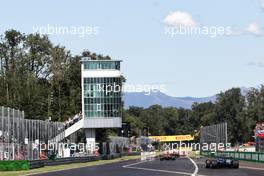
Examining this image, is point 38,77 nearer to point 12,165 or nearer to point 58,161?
point 58,161

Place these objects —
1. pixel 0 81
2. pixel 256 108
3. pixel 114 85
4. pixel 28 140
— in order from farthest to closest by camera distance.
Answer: pixel 256 108 → pixel 0 81 → pixel 114 85 → pixel 28 140

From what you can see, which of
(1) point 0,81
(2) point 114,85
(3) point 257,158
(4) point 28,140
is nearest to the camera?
(3) point 257,158

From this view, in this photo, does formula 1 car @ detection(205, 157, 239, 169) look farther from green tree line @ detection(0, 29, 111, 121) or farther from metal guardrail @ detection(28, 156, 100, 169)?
green tree line @ detection(0, 29, 111, 121)

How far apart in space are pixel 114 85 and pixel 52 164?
50.4m

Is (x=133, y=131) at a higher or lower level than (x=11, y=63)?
lower

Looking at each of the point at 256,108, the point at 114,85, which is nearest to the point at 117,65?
the point at 114,85

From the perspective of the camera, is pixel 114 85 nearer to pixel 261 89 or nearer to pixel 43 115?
pixel 43 115

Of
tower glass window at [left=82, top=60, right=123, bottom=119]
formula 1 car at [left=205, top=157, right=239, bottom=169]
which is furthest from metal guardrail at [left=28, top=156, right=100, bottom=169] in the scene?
tower glass window at [left=82, top=60, right=123, bottom=119]

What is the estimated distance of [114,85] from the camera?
4333 inches

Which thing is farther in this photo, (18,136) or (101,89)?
(101,89)

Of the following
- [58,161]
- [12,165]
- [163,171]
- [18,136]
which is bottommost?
[58,161]

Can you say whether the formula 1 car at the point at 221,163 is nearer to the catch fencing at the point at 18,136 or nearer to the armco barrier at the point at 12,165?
the armco barrier at the point at 12,165

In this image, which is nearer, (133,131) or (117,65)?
(117,65)

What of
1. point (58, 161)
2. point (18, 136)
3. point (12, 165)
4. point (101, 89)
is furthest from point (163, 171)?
point (101, 89)
